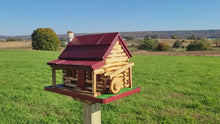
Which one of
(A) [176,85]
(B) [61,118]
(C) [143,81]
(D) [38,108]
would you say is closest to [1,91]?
(D) [38,108]

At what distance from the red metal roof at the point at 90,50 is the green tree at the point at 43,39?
40.2 meters

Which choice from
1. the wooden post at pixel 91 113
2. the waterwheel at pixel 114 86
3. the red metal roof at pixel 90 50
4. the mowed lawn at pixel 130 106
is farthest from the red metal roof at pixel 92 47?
the mowed lawn at pixel 130 106

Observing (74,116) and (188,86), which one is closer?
(74,116)

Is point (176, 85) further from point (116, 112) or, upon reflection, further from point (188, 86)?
point (116, 112)

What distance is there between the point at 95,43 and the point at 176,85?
8.20 meters

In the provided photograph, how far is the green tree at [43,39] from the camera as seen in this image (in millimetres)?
41031

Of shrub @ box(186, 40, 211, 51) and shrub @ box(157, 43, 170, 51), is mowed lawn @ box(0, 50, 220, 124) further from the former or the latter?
shrub @ box(186, 40, 211, 51)

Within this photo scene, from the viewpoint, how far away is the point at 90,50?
2.64 metres

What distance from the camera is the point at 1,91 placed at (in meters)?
8.66

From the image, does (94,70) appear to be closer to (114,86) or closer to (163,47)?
(114,86)

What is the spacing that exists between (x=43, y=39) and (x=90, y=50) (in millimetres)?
41759

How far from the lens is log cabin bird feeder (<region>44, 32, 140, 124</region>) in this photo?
7.95ft

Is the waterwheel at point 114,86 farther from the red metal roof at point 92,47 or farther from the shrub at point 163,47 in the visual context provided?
the shrub at point 163,47

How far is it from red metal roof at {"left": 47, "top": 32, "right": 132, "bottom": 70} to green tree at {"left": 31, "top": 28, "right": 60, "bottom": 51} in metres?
40.2
